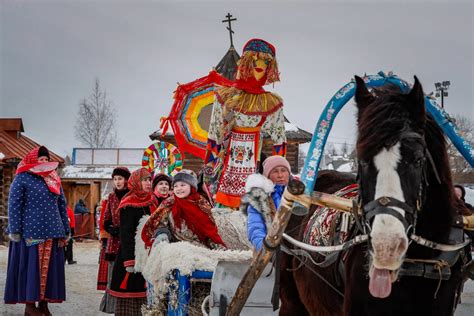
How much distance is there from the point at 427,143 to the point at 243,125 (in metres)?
2.99

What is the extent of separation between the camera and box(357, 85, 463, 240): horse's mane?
2.42 meters

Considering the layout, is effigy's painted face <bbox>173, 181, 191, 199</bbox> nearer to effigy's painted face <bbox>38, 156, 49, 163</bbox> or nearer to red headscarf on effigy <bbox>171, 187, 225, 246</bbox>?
red headscarf on effigy <bbox>171, 187, 225, 246</bbox>

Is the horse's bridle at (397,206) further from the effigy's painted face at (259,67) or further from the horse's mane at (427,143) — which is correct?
the effigy's painted face at (259,67)

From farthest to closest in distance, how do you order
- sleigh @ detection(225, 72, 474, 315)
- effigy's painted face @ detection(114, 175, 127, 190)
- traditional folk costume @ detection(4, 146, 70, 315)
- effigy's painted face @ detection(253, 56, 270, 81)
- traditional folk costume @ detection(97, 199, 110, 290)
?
1. effigy's painted face @ detection(114, 175, 127, 190)
2. traditional folk costume @ detection(97, 199, 110, 290)
3. traditional folk costume @ detection(4, 146, 70, 315)
4. effigy's painted face @ detection(253, 56, 270, 81)
5. sleigh @ detection(225, 72, 474, 315)

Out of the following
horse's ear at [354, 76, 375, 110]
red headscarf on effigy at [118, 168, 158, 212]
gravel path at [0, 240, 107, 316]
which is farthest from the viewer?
gravel path at [0, 240, 107, 316]

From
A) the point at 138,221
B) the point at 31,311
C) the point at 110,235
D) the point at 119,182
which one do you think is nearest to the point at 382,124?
the point at 138,221

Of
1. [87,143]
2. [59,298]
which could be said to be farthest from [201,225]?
[87,143]

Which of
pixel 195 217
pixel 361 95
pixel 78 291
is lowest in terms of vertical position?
pixel 78 291

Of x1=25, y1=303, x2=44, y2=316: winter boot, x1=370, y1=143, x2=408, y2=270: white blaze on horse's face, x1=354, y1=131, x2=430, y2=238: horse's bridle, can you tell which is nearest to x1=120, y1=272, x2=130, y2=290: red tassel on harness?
x1=25, y1=303, x2=44, y2=316: winter boot

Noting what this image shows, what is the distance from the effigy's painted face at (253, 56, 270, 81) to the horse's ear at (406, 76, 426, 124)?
3.04m

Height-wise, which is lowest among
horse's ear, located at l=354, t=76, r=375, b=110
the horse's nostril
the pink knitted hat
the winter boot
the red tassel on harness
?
the winter boot

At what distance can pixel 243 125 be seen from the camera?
5496mm

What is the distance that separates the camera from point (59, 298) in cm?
689

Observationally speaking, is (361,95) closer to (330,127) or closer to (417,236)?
(330,127)
